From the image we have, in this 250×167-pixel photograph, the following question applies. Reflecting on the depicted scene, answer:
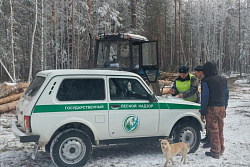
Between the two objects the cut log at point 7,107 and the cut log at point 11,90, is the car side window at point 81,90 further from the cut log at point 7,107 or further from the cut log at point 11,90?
the cut log at point 11,90

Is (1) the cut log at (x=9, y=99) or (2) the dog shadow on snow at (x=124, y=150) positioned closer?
(2) the dog shadow on snow at (x=124, y=150)

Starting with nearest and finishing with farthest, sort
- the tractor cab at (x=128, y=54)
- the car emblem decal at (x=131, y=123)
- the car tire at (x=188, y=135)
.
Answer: the car emblem decal at (x=131, y=123)
the car tire at (x=188, y=135)
the tractor cab at (x=128, y=54)

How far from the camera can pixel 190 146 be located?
6.52 meters

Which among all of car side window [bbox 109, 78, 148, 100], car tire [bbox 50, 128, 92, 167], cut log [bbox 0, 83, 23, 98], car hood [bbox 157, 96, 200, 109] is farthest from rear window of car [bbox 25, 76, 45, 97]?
cut log [bbox 0, 83, 23, 98]

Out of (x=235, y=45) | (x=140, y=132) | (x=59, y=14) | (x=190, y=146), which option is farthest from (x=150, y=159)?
(x=235, y=45)

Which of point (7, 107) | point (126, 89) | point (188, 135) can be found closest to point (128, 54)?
point (126, 89)

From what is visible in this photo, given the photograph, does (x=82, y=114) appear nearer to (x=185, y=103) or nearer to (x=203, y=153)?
(x=185, y=103)

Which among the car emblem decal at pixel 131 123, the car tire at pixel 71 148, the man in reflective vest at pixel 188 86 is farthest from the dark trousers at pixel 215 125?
the car tire at pixel 71 148

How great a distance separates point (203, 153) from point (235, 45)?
6147 cm

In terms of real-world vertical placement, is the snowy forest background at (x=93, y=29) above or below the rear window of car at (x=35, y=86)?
above

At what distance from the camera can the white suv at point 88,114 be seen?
5.20 meters

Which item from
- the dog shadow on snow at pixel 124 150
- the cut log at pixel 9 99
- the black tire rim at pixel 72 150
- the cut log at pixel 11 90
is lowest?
the dog shadow on snow at pixel 124 150

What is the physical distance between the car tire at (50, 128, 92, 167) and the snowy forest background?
11216mm

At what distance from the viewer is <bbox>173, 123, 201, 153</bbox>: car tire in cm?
635
